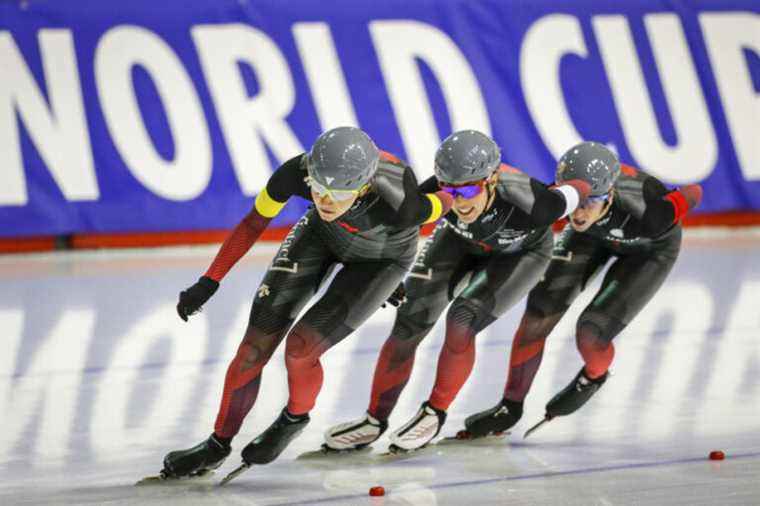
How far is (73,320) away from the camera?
9992 mm

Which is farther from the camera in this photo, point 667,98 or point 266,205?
point 667,98

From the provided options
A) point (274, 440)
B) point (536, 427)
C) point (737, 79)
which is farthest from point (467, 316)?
point (737, 79)

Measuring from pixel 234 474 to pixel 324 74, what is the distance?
8.63m

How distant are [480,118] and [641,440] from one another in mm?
8292

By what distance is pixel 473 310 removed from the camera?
21.3ft

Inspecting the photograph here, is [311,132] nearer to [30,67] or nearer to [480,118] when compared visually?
[480,118]

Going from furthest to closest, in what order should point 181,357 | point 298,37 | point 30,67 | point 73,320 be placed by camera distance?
point 298,37 → point 30,67 → point 73,320 → point 181,357

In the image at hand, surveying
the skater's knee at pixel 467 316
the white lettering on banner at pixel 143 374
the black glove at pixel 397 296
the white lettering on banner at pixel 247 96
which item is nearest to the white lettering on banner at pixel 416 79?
the white lettering on banner at pixel 247 96

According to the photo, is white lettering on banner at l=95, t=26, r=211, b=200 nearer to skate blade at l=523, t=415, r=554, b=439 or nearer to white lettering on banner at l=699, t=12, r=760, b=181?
white lettering on banner at l=699, t=12, r=760, b=181

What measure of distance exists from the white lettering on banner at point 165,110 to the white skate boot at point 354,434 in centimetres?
730

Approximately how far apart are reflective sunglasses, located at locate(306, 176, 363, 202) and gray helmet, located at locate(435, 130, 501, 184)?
1.79 feet

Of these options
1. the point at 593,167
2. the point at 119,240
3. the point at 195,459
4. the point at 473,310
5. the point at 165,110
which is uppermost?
the point at 165,110

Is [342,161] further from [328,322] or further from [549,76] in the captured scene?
[549,76]

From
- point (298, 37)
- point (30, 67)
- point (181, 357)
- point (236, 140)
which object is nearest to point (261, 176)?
point (236, 140)
